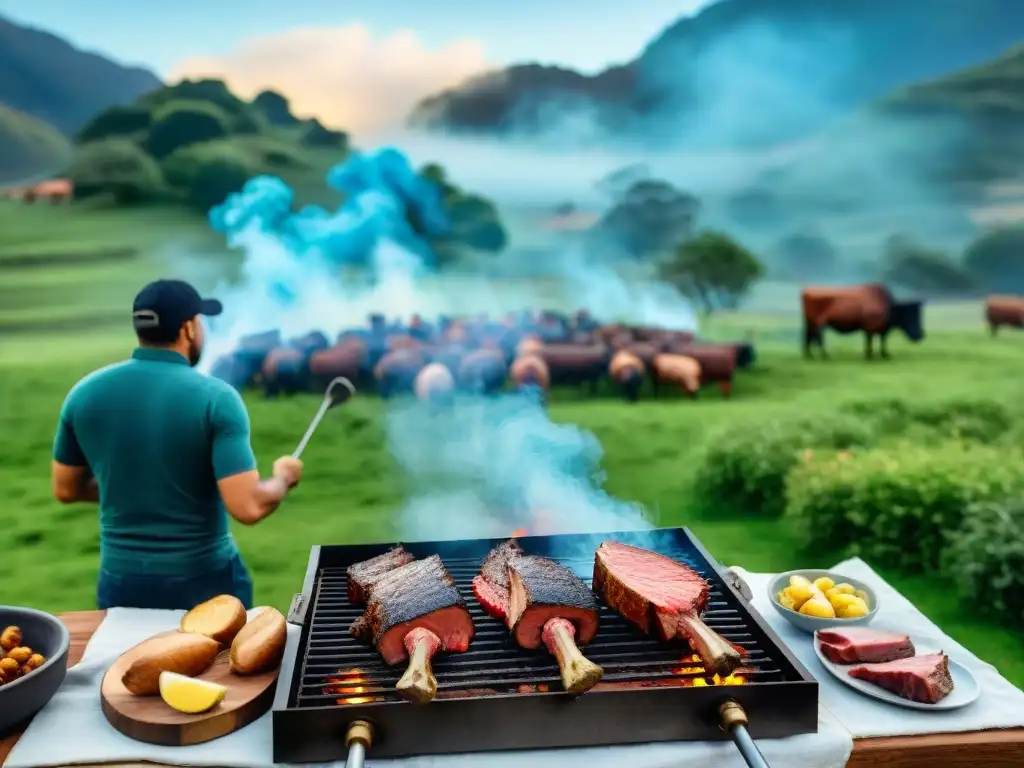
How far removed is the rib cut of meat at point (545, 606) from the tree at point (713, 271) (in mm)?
13614

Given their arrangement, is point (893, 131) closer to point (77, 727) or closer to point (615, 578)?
point (615, 578)

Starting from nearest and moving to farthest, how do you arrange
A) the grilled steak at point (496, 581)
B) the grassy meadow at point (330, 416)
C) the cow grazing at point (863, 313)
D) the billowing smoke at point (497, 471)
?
the grilled steak at point (496, 581) < the billowing smoke at point (497, 471) < the grassy meadow at point (330, 416) < the cow grazing at point (863, 313)

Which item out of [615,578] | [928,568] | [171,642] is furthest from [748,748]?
[928,568]

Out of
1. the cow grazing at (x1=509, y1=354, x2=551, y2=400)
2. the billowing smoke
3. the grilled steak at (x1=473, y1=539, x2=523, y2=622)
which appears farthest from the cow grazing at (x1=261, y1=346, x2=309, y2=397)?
the grilled steak at (x1=473, y1=539, x2=523, y2=622)

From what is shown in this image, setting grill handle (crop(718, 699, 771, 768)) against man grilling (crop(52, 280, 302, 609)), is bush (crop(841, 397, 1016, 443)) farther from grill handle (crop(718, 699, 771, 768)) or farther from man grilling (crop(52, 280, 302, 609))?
man grilling (crop(52, 280, 302, 609))

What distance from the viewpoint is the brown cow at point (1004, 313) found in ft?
Answer: 44.1

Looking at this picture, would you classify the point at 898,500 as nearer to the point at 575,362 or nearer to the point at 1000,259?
the point at 575,362

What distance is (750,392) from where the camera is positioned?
1073 cm

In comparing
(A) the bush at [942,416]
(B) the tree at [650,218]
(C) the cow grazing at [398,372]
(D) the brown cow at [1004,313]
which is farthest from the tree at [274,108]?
(D) the brown cow at [1004,313]

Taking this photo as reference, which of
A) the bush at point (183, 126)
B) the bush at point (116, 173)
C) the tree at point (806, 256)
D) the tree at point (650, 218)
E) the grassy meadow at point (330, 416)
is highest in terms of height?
the bush at point (183, 126)

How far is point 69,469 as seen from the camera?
3.12 meters

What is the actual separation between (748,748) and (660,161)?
587 inches

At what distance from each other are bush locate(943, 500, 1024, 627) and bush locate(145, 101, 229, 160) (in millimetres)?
12574

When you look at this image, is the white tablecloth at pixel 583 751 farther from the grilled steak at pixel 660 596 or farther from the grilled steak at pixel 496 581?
the grilled steak at pixel 496 581
